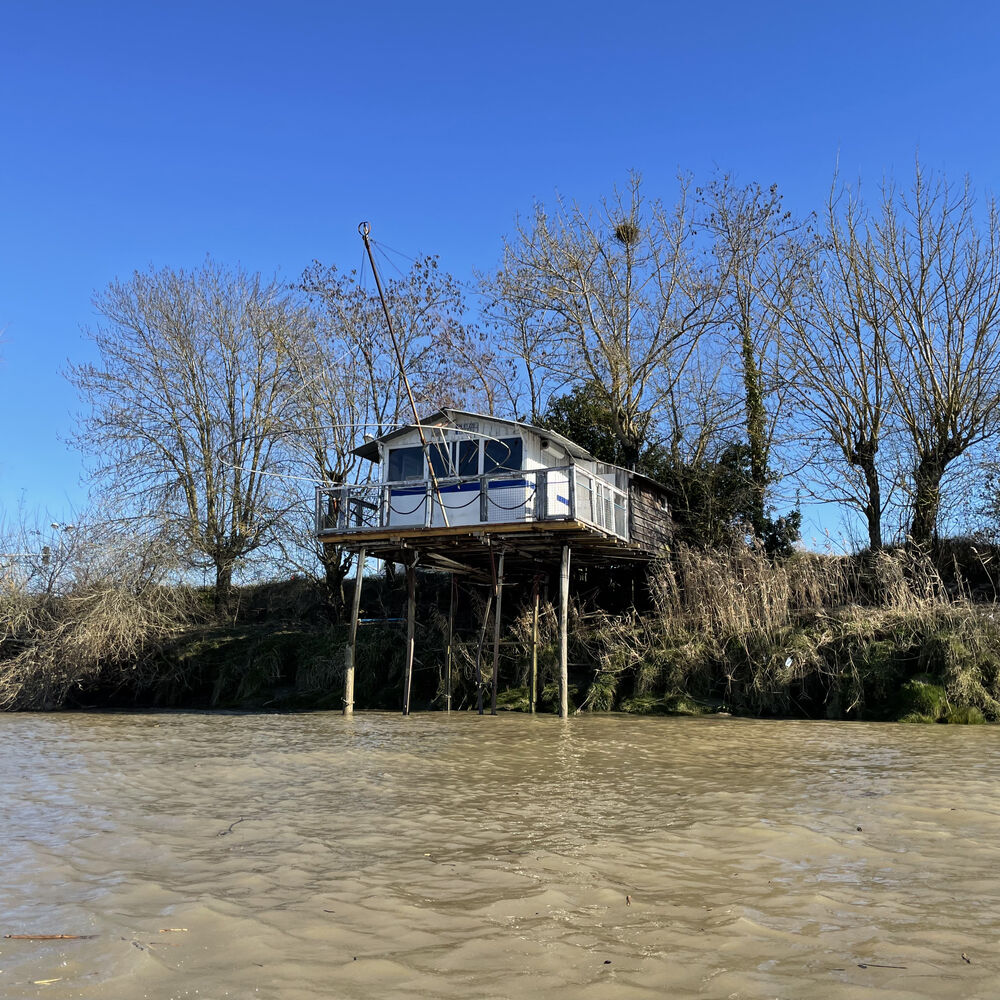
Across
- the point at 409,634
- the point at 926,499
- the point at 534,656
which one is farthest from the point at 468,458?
the point at 926,499

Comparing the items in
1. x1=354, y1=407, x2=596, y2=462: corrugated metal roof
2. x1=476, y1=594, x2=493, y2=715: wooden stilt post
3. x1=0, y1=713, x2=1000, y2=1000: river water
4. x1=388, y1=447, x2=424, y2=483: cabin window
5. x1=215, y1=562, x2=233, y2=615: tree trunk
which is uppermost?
x1=354, y1=407, x2=596, y2=462: corrugated metal roof

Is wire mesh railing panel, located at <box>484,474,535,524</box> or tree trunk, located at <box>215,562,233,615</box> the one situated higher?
wire mesh railing panel, located at <box>484,474,535,524</box>

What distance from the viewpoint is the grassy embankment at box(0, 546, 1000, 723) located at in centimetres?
1683

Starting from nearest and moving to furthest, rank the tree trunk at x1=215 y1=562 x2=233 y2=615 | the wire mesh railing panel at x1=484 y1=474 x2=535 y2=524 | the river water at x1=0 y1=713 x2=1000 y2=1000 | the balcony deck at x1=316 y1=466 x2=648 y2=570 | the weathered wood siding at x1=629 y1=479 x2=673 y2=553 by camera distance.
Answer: the river water at x1=0 y1=713 x2=1000 y2=1000 → the balcony deck at x1=316 y1=466 x2=648 y2=570 → the wire mesh railing panel at x1=484 y1=474 x2=535 y2=524 → the weathered wood siding at x1=629 y1=479 x2=673 y2=553 → the tree trunk at x1=215 y1=562 x2=233 y2=615

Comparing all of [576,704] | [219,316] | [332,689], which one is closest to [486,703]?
[576,704]

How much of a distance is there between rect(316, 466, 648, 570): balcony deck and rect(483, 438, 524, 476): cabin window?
2.19 ft

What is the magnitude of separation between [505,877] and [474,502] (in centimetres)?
1427

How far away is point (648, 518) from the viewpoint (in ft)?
79.2

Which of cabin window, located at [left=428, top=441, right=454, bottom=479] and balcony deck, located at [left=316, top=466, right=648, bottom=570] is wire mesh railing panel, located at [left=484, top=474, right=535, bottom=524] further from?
cabin window, located at [left=428, top=441, right=454, bottom=479]

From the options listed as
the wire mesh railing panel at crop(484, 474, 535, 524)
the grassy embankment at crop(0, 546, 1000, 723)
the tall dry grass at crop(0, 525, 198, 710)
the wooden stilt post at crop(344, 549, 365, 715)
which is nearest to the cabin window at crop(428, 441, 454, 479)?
the wire mesh railing panel at crop(484, 474, 535, 524)

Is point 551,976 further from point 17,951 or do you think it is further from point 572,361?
point 572,361

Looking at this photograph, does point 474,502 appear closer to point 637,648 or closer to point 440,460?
point 440,460

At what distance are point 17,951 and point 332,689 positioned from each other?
61.8 ft

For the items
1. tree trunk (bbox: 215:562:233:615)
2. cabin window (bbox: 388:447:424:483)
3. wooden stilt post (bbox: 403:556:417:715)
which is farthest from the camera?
tree trunk (bbox: 215:562:233:615)
